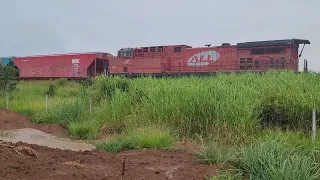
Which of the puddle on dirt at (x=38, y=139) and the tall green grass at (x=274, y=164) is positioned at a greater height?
the tall green grass at (x=274, y=164)

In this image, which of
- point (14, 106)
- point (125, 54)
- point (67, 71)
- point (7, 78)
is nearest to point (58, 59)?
point (67, 71)

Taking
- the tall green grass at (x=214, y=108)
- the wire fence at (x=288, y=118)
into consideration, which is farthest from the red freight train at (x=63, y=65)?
the wire fence at (x=288, y=118)

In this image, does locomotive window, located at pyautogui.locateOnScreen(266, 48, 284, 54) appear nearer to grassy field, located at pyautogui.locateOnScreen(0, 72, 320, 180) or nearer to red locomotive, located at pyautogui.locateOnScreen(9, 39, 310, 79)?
red locomotive, located at pyautogui.locateOnScreen(9, 39, 310, 79)

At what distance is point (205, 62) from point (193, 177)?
78.3 feet

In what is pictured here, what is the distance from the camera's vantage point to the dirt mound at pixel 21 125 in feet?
39.3

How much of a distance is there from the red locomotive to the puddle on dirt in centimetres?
1693

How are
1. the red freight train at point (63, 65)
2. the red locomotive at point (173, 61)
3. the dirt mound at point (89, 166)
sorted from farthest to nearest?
the red freight train at point (63, 65) < the red locomotive at point (173, 61) < the dirt mound at point (89, 166)

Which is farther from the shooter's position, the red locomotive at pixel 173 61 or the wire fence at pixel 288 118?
the red locomotive at pixel 173 61

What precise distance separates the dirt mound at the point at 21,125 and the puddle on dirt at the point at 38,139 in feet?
1.35

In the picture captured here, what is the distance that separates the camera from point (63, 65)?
3712cm

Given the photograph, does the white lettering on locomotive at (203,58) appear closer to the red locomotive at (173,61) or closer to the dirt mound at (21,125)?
the red locomotive at (173,61)

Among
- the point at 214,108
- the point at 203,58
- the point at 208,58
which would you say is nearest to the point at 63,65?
the point at 203,58

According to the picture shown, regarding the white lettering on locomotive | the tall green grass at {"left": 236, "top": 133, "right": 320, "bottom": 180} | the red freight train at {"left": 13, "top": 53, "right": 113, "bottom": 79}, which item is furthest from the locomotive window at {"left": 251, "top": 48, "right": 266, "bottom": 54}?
the tall green grass at {"left": 236, "top": 133, "right": 320, "bottom": 180}

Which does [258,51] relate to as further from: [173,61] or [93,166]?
[93,166]
